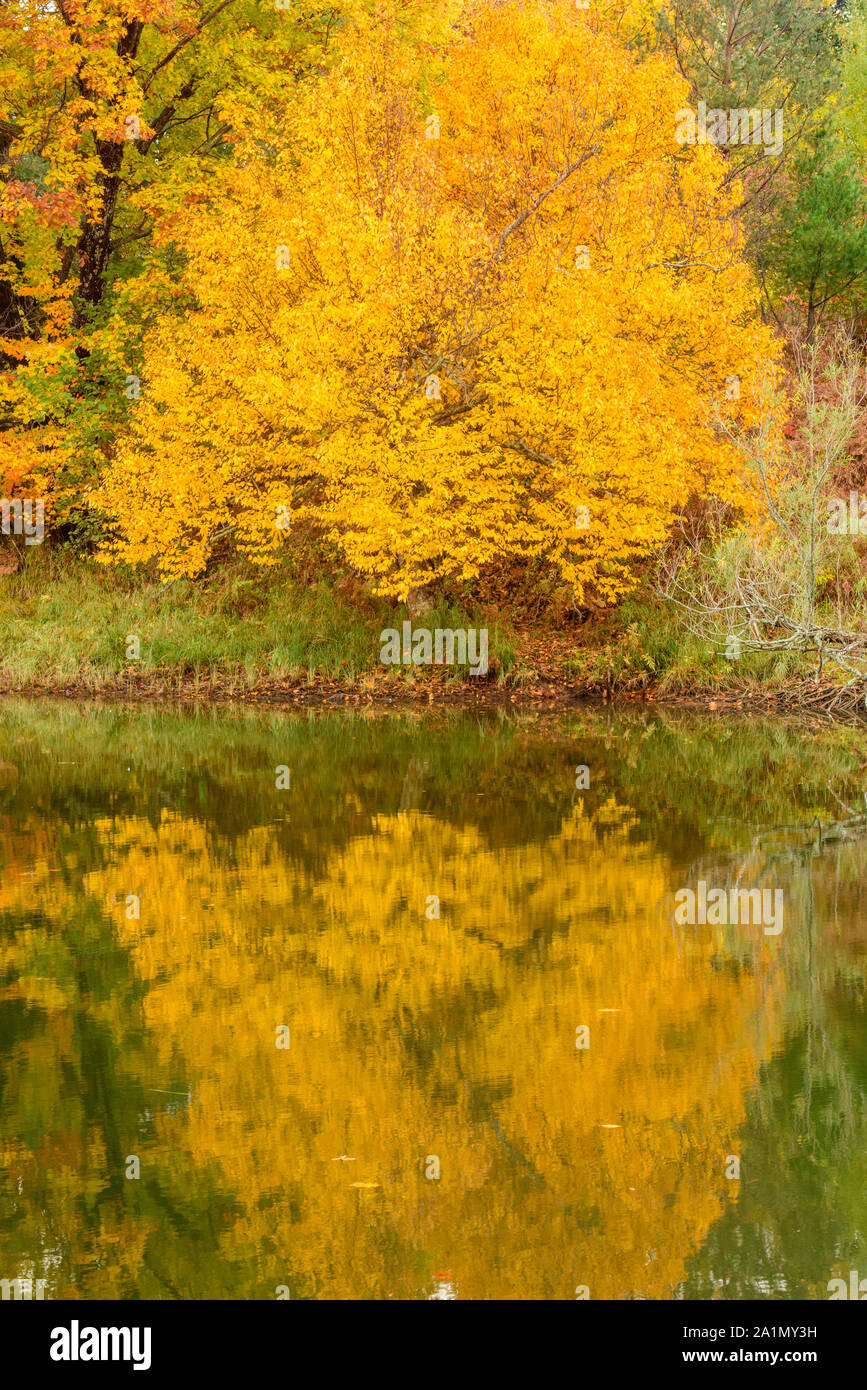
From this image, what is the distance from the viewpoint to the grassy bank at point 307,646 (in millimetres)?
23906

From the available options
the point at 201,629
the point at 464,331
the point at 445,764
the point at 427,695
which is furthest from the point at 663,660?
the point at 201,629

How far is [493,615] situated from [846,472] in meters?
7.21

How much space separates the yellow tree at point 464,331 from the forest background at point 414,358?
0.24 feet

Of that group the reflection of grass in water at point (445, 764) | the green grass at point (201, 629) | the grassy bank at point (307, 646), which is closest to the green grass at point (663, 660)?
the grassy bank at point (307, 646)

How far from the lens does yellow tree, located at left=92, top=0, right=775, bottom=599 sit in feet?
71.2

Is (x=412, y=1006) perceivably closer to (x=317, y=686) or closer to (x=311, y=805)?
(x=311, y=805)

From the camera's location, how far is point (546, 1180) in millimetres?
Result: 6285

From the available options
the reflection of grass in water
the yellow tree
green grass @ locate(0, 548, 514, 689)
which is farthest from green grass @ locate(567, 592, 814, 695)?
green grass @ locate(0, 548, 514, 689)

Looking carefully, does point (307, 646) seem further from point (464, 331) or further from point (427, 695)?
point (464, 331)

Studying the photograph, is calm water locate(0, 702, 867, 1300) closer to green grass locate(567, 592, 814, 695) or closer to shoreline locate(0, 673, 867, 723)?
shoreline locate(0, 673, 867, 723)

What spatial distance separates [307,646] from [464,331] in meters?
6.10

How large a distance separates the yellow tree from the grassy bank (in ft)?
4.08

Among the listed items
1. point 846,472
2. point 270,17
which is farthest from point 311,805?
point 270,17

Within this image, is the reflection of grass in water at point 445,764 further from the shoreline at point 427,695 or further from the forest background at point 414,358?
the forest background at point 414,358
